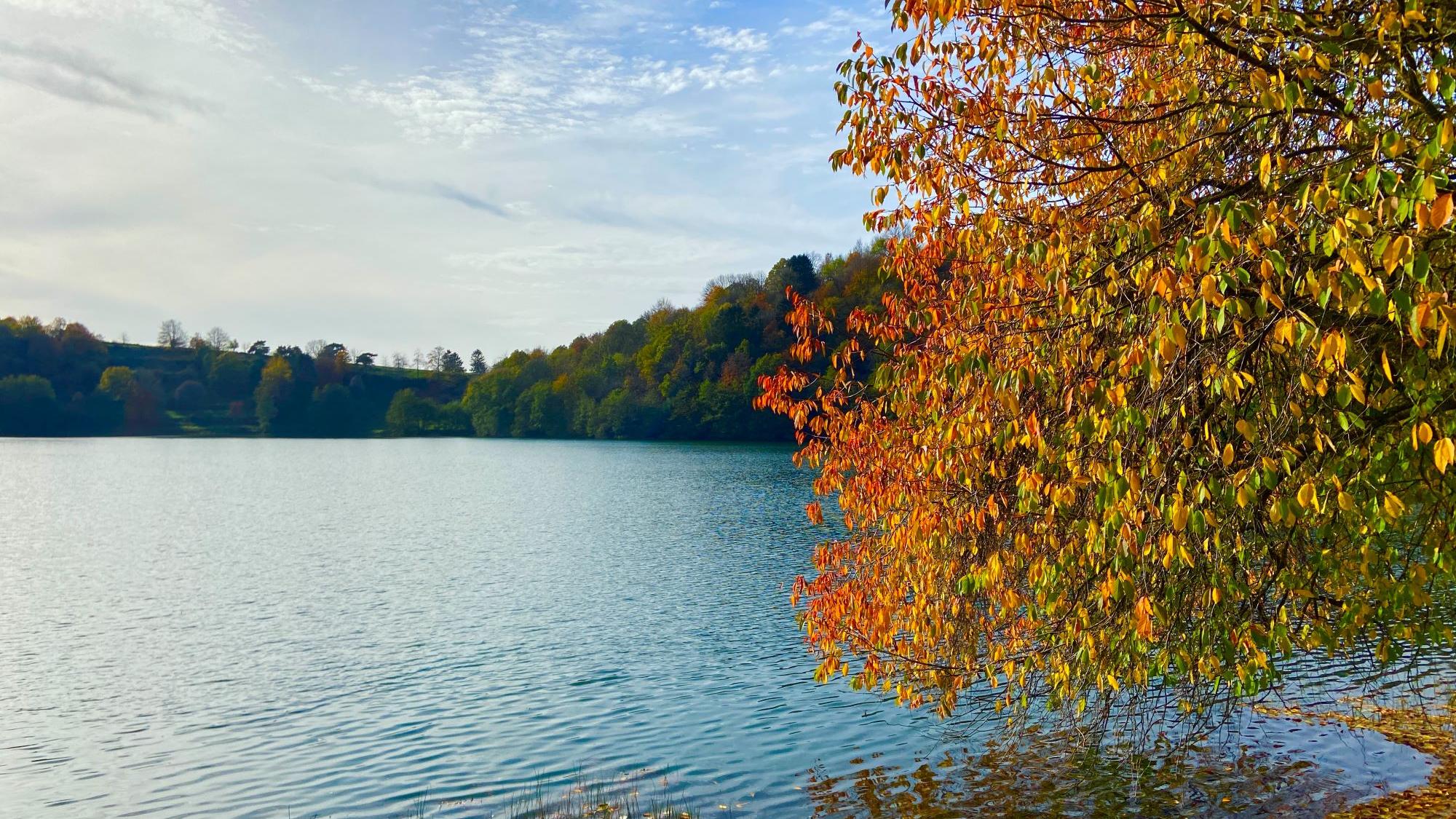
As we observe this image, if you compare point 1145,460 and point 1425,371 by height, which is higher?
point 1425,371

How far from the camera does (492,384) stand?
180625 millimetres

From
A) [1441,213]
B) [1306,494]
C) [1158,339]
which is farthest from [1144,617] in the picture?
[1441,213]

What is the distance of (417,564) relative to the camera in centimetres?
3653

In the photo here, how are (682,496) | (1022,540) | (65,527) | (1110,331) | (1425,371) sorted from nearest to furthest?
(1425,371)
(1110,331)
(1022,540)
(65,527)
(682,496)

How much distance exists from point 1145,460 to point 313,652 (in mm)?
21203

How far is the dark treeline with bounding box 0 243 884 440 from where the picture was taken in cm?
13938

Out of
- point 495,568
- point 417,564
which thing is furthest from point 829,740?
point 417,564

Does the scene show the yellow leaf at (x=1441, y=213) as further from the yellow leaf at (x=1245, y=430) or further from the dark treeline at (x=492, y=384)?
the dark treeline at (x=492, y=384)

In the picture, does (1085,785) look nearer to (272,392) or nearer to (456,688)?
(456,688)

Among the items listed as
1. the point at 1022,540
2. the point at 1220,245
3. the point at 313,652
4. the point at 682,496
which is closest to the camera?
the point at 1220,245

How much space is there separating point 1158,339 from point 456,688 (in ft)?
57.3

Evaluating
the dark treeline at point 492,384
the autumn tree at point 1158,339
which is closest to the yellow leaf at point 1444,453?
the autumn tree at point 1158,339

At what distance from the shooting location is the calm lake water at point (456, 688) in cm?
1376

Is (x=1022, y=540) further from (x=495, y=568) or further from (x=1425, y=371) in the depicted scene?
(x=495, y=568)
